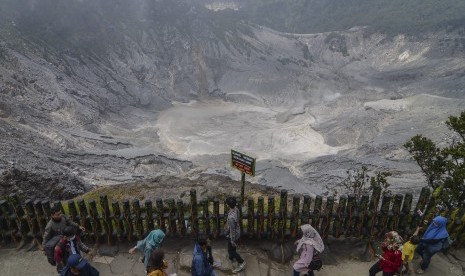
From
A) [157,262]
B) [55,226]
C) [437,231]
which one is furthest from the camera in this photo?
[437,231]

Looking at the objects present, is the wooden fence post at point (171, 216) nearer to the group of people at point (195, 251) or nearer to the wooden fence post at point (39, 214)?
the group of people at point (195, 251)

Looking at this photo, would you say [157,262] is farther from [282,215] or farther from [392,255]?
[392,255]

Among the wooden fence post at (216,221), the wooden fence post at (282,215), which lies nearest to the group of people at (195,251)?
the wooden fence post at (216,221)

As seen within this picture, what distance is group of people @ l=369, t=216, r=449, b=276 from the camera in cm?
605

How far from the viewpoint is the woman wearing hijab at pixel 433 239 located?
260 inches

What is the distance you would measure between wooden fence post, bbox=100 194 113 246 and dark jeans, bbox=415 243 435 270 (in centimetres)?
599

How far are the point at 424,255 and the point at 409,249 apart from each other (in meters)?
0.78

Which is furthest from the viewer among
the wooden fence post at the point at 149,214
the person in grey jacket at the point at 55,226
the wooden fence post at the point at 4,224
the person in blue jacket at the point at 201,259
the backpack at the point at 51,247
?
the wooden fence post at the point at 4,224

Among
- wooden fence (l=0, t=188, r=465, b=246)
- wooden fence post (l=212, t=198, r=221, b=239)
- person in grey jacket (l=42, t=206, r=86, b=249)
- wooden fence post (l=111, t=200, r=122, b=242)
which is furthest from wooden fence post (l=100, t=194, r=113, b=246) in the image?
wooden fence post (l=212, t=198, r=221, b=239)

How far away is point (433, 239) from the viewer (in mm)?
6676

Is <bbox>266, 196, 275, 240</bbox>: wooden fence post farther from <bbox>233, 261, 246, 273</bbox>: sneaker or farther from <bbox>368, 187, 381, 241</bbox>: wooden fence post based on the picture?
<bbox>368, 187, 381, 241</bbox>: wooden fence post

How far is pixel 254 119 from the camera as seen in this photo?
4369 centimetres

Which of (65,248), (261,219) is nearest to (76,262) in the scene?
(65,248)

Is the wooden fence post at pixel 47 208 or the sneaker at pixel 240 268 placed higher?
the wooden fence post at pixel 47 208
